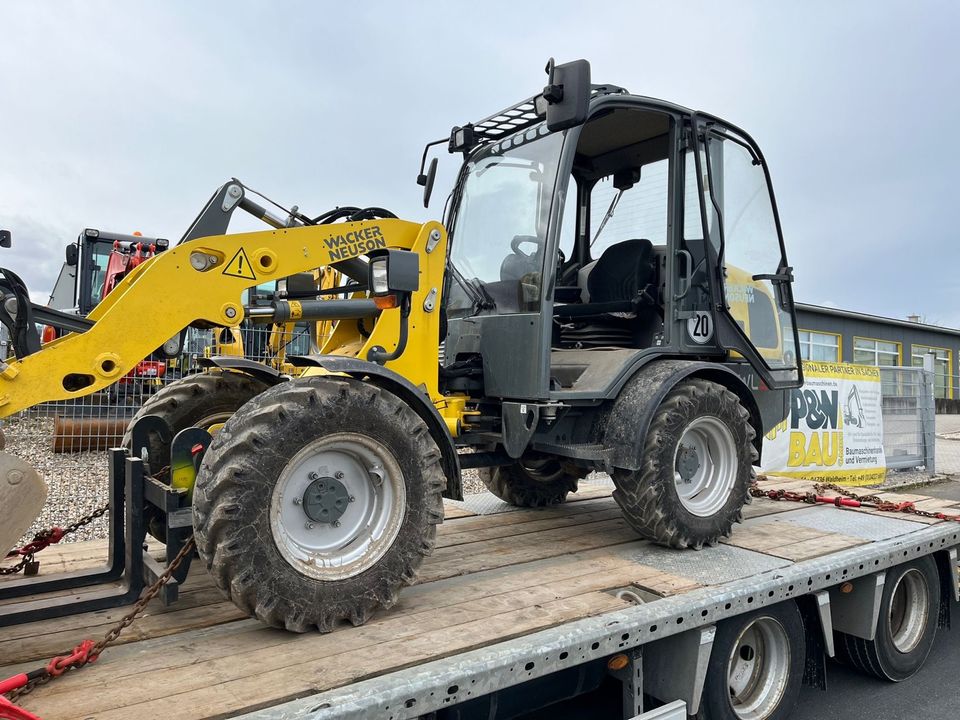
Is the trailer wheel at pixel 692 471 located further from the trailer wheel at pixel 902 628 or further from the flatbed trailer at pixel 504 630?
the trailer wheel at pixel 902 628

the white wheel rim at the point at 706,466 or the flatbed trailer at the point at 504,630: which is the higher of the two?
the white wheel rim at the point at 706,466

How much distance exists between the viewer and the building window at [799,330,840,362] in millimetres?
25375

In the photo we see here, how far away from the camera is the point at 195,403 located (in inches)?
147

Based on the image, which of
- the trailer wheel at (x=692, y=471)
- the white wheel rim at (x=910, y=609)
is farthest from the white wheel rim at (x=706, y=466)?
the white wheel rim at (x=910, y=609)

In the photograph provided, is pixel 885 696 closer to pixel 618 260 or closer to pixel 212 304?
pixel 618 260

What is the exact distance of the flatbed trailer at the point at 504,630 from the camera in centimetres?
224

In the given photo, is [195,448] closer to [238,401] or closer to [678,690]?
[238,401]

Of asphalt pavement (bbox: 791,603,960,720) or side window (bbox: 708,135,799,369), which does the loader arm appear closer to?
side window (bbox: 708,135,799,369)

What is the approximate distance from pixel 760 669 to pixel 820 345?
81.5 feet

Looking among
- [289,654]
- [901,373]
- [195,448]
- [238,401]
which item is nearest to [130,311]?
[195,448]

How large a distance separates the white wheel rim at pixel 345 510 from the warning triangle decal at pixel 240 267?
2.70 feet

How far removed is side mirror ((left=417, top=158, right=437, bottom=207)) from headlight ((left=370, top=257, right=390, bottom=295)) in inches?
51.7

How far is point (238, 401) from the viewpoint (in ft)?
12.7

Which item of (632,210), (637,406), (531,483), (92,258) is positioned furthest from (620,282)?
(92,258)
